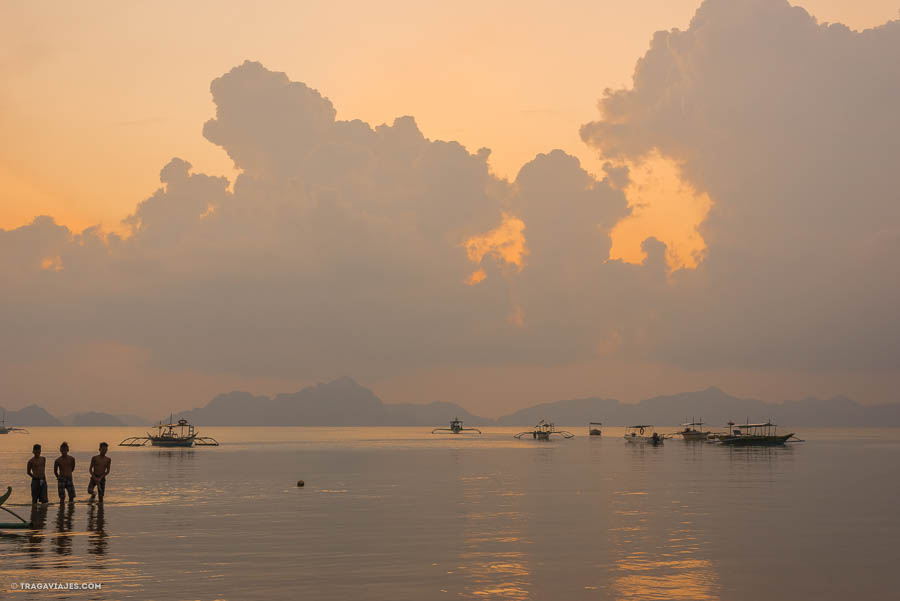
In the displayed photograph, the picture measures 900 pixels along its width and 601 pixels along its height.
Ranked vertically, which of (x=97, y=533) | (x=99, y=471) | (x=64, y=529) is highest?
(x=99, y=471)

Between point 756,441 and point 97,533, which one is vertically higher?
point 97,533

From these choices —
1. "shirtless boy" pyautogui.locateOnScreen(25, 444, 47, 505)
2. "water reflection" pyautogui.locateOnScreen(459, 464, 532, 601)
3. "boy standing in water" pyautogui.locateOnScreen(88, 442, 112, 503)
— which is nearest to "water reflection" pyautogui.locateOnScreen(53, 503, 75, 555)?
"shirtless boy" pyautogui.locateOnScreen(25, 444, 47, 505)

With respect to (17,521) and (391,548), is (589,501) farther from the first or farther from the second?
(17,521)

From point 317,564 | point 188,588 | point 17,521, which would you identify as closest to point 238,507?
point 17,521

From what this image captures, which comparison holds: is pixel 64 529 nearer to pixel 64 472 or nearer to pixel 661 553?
pixel 64 472

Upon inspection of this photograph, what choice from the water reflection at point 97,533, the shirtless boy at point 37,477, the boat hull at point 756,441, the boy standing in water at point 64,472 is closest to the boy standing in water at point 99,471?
the water reflection at point 97,533

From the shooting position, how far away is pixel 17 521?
38344 millimetres

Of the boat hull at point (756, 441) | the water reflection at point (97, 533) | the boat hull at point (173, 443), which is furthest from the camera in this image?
the boat hull at point (756, 441)

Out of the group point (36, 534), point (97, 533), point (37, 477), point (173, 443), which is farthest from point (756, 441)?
point (36, 534)

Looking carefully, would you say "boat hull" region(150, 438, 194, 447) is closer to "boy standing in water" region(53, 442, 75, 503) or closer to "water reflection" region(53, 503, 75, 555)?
"water reflection" region(53, 503, 75, 555)

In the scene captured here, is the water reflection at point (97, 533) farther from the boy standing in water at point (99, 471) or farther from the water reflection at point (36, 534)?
the water reflection at point (36, 534)

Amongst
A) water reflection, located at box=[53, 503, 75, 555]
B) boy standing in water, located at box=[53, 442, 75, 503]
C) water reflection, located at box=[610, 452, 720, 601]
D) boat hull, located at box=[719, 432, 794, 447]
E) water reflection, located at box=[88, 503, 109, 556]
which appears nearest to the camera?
water reflection, located at box=[610, 452, 720, 601]

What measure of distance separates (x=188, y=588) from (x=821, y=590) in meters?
17.9

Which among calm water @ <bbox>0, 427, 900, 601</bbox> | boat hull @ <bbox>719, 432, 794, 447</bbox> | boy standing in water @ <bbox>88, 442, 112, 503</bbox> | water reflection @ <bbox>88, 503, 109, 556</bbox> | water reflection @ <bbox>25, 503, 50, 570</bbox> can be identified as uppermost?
boy standing in water @ <bbox>88, 442, 112, 503</bbox>
